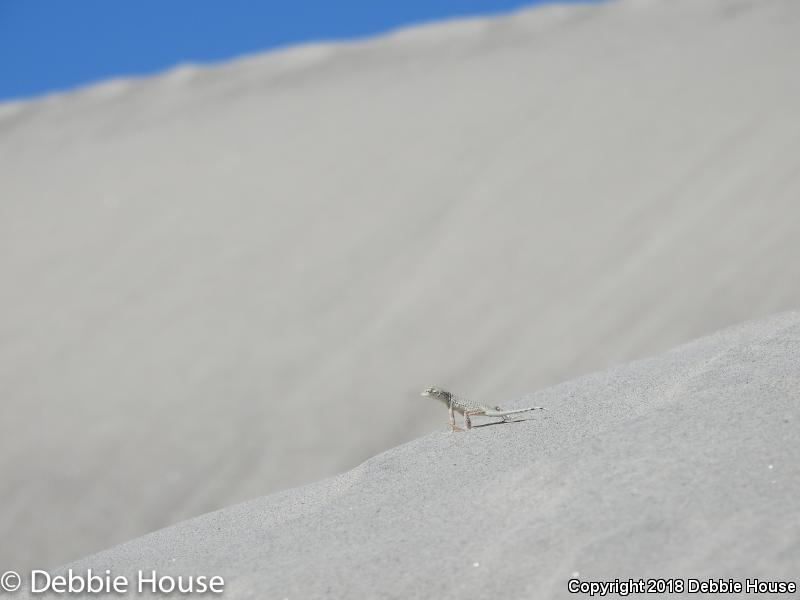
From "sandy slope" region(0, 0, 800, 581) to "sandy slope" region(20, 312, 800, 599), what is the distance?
5.38m

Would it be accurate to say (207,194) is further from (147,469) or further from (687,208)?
(687,208)

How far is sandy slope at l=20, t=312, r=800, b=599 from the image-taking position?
2822 mm

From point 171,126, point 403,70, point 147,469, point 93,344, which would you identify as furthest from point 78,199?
point 147,469

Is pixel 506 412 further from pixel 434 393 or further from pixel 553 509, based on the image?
pixel 553 509

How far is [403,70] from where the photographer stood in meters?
17.1

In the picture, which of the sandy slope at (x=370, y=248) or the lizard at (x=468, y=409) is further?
the sandy slope at (x=370, y=248)

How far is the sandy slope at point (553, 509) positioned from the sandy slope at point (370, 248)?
538cm

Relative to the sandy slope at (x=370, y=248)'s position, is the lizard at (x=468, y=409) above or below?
below

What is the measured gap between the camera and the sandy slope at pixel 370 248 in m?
9.83

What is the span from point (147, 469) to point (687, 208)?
6.61 m

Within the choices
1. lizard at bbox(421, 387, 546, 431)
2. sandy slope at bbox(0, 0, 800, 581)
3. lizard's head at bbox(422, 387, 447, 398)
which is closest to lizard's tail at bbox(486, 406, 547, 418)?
lizard at bbox(421, 387, 546, 431)

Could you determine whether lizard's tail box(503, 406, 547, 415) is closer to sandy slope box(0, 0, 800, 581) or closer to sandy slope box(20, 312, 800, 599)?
sandy slope box(20, 312, 800, 599)

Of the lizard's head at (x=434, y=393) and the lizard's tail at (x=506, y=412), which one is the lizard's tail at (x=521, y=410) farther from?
the lizard's head at (x=434, y=393)

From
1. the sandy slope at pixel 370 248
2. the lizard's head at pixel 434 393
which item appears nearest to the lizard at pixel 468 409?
the lizard's head at pixel 434 393
